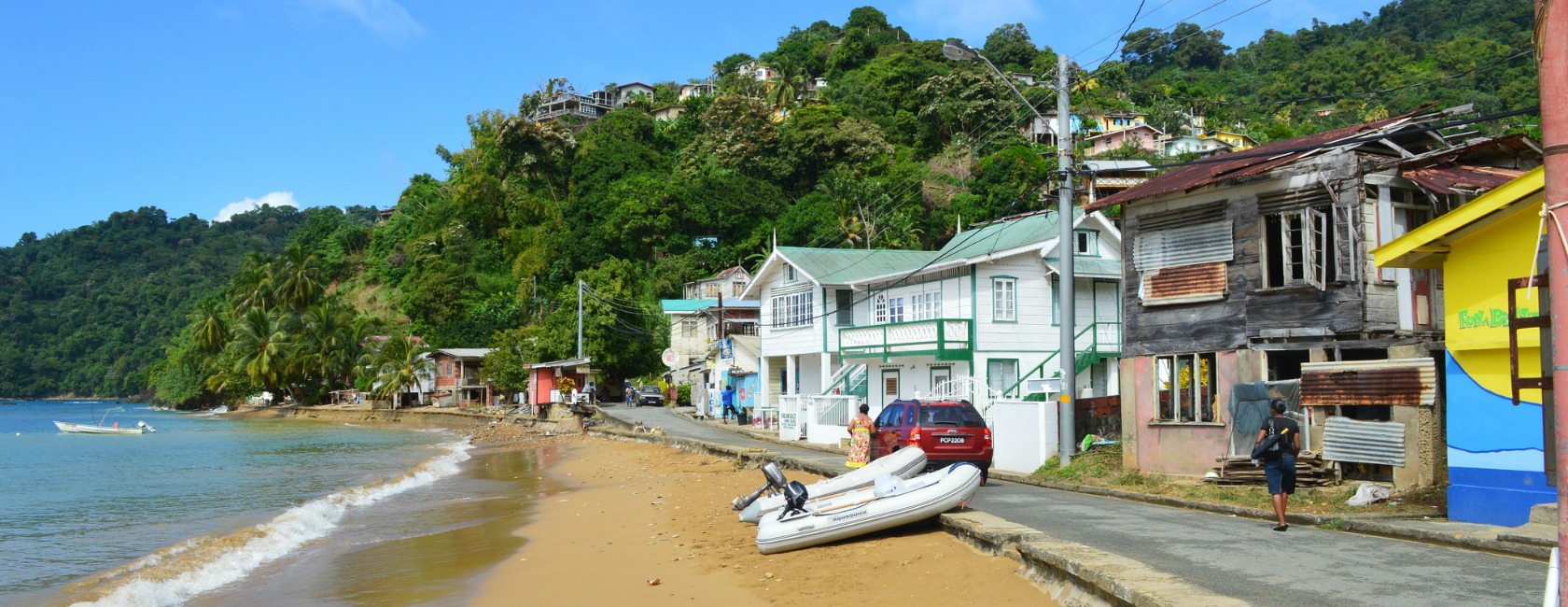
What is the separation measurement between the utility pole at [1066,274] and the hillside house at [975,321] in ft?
21.3

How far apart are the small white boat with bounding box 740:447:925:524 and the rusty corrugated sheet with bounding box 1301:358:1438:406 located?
6186mm

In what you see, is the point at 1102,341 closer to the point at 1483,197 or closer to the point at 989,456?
the point at 989,456

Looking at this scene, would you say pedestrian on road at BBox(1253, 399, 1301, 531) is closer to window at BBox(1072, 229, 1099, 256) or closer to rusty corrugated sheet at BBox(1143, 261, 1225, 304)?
rusty corrugated sheet at BBox(1143, 261, 1225, 304)

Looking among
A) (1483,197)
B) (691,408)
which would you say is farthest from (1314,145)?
(691,408)

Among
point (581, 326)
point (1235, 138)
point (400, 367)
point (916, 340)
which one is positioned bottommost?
point (400, 367)

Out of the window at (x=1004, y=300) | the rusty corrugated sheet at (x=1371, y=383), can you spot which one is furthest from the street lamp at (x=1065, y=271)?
the window at (x=1004, y=300)

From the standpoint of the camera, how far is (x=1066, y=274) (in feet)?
66.4

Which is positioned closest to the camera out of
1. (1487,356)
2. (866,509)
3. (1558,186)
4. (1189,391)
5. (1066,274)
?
(1558,186)

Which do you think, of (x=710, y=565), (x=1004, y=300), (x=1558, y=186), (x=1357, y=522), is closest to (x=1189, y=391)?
(x=1357, y=522)

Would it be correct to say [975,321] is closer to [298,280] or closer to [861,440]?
[861,440]

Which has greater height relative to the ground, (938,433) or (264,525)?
(938,433)

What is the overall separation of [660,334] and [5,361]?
14030 cm

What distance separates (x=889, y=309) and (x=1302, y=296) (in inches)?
755

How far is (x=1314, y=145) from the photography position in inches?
670
